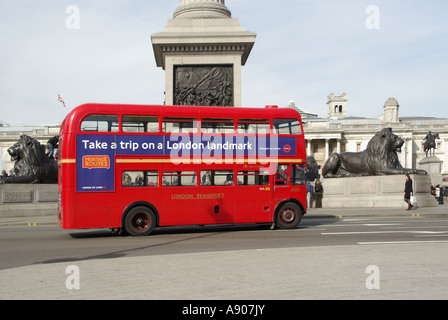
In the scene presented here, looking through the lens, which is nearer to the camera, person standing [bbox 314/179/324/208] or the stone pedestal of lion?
the stone pedestal of lion

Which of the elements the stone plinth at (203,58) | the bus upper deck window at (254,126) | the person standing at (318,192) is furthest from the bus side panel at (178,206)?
the person standing at (318,192)

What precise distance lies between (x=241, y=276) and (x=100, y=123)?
8685mm

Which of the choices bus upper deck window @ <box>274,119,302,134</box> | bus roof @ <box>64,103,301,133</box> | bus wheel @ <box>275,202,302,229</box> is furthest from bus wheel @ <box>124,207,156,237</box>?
bus upper deck window @ <box>274,119,302,134</box>

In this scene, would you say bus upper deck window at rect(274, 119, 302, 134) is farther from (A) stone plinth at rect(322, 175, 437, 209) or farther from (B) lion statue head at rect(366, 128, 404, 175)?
(B) lion statue head at rect(366, 128, 404, 175)

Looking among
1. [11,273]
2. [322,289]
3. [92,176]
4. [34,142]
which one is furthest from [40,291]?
[34,142]

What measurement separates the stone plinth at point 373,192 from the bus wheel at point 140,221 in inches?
570

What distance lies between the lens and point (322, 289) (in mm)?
6809

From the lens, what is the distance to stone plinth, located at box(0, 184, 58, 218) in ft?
76.9

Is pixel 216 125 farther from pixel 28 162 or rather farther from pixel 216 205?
pixel 28 162

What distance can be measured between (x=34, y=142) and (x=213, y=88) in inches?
383

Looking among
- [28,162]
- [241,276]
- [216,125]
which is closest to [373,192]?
[216,125]

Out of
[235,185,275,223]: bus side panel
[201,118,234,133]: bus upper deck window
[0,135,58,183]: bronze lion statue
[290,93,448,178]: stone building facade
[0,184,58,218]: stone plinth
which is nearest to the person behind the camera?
[201,118,234,133]: bus upper deck window

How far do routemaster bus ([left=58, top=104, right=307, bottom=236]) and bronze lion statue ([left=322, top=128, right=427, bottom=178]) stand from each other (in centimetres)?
1038
